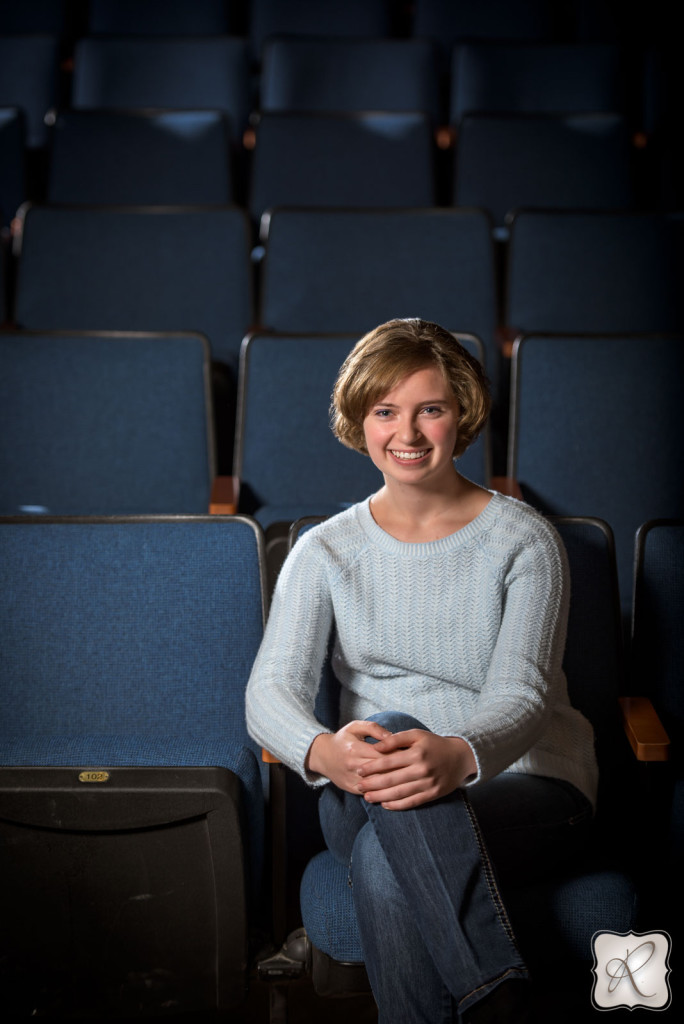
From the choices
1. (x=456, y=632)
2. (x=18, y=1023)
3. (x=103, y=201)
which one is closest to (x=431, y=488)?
(x=456, y=632)

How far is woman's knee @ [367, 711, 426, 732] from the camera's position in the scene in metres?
0.52

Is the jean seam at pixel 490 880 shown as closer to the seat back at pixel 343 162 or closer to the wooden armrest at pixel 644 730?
the wooden armrest at pixel 644 730

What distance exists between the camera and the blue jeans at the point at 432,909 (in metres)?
0.46

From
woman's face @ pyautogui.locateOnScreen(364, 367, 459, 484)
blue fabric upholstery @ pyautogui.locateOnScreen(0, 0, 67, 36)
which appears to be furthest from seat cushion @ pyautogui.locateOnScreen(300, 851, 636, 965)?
blue fabric upholstery @ pyautogui.locateOnScreen(0, 0, 67, 36)

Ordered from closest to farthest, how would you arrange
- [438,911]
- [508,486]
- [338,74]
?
1. [438,911]
2. [508,486]
3. [338,74]

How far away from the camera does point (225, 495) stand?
2.89 ft

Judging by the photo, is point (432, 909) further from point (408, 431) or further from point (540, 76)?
point (540, 76)

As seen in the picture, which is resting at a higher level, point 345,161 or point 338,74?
point 338,74

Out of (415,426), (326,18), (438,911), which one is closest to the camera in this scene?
(438,911)

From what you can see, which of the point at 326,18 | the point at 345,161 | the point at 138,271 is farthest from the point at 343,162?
the point at 326,18

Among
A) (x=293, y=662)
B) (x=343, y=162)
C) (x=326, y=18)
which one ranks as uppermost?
(x=326, y=18)

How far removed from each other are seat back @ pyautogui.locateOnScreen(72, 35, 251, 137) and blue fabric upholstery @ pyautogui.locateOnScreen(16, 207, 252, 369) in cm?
52

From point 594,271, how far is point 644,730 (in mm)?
713

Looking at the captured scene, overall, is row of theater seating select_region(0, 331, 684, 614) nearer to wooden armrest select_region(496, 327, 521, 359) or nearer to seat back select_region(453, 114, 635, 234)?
wooden armrest select_region(496, 327, 521, 359)
